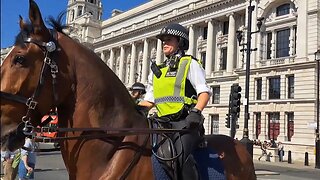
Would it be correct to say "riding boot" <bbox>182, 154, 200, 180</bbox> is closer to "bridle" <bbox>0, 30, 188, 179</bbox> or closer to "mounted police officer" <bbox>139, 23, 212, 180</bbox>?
"mounted police officer" <bbox>139, 23, 212, 180</bbox>

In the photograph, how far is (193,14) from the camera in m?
58.5

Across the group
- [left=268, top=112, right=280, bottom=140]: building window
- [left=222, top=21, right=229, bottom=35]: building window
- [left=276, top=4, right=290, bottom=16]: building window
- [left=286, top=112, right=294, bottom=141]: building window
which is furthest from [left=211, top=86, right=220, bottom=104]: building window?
[left=276, top=4, right=290, bottom=16]: building window

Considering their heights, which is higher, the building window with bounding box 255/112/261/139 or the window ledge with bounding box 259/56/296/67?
the window ledge with bounding box 259/56/296/67

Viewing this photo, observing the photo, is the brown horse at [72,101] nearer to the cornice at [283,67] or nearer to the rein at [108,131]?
the rein at [108,131]

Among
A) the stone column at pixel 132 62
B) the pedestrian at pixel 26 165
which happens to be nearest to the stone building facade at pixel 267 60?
the stone column at pixel 132 62

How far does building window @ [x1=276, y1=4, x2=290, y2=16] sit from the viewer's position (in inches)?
1720

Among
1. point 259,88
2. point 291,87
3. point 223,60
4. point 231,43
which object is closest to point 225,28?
point 231,43

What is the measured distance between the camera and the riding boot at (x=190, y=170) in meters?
3.43

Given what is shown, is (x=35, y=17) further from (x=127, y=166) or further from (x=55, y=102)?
(x=127, y=166)

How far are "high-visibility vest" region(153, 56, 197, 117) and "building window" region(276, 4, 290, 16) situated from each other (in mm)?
43055

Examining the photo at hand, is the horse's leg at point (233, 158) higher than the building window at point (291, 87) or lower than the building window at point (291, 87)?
lower

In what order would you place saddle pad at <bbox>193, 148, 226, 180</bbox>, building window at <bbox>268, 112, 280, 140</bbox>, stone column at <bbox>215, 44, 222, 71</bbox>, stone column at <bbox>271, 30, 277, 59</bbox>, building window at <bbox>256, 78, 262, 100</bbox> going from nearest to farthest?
saddle pad at <bbox>193, 148, 226, 180</bbox> < building window at <bbox>268, 112, 280, 140</bbox> < stone column at <bbox>271, 30, 277, 59</bbox> < building window at <bbox>256, 78, 262, 100</bbox> < stone column at <bbox>215, 44, 222, 71</bbox>

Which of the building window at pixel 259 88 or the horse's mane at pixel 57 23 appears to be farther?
the building window at pixel 259 88

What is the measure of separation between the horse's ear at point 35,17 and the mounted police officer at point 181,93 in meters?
1.20
